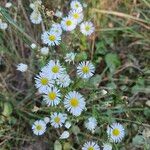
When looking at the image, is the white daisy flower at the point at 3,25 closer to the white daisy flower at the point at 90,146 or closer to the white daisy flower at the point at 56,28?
the white daisy flower at the point at 56,28

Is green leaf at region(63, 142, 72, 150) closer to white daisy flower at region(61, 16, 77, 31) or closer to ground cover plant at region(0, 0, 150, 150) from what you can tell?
ground cover plant at region(0, 0, 150, 150)

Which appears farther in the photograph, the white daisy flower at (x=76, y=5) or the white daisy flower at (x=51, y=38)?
the white daisy flower at (x=76, y=5)

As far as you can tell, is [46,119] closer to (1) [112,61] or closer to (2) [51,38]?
(2) [51,38]

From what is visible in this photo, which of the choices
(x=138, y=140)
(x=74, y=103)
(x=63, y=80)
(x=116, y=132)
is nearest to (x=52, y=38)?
(x=63, y=80)

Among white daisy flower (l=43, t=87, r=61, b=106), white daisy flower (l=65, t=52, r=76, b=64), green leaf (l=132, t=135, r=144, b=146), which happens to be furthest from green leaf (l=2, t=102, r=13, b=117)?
green leaf (l=132, t=135, r=144, b=146)

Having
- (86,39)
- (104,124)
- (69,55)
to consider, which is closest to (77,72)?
(69,55)

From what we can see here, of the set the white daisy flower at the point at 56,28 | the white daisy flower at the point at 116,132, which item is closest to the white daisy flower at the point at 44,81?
the white daisy flower at the point at 56,28
